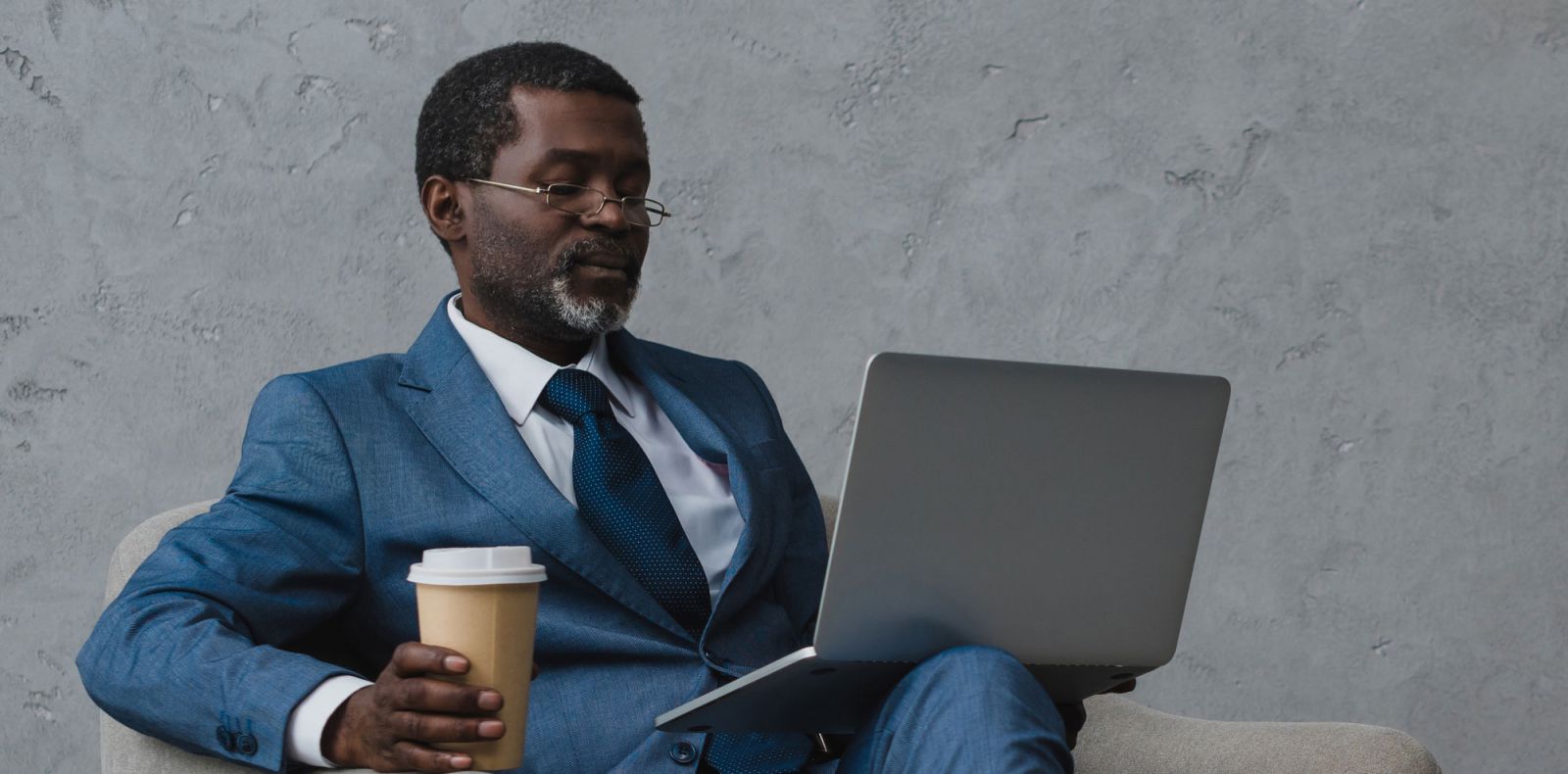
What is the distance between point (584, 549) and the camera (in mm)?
1609

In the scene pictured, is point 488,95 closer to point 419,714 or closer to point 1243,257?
point 419,714

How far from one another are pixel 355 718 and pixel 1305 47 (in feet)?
6.82

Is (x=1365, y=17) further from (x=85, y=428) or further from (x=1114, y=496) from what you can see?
(x=85, y=428)

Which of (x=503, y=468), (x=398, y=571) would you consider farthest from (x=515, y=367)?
(x=398, y=571)

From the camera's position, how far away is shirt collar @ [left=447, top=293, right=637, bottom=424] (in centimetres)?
178

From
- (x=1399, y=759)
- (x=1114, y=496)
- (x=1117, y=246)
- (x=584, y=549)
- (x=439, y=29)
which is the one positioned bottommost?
(x=1399, y=759)

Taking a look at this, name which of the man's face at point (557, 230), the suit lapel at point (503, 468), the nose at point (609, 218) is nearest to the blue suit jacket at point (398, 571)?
the suit lapel at point (503, 468)

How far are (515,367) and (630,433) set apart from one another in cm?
16

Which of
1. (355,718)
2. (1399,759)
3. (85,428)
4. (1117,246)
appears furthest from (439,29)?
(1399,759)

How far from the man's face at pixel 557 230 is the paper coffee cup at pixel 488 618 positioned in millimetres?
669

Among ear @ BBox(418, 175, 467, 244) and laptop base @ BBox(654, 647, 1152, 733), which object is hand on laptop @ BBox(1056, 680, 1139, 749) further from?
ear @ BBox(418, 175, 467, 244)

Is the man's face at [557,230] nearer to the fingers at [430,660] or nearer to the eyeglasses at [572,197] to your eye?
the eyeglasses at [572,197]

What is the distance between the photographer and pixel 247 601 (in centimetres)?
146

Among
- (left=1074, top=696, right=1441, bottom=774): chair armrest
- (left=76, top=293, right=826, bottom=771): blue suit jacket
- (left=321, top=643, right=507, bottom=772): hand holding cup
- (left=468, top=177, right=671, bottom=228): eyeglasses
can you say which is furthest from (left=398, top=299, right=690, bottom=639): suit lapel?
(left=1074, top=696, right=1441, bottom=774): chair armrest
